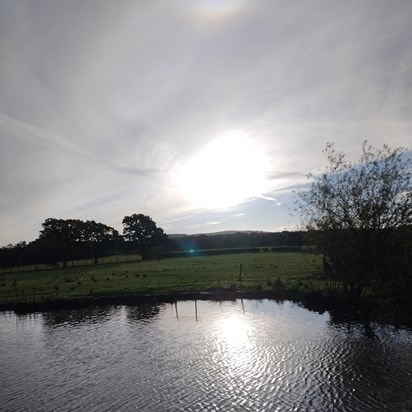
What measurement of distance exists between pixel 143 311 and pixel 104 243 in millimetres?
104081

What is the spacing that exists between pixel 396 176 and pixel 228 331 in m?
17.6

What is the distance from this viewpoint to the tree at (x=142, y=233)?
130 meters

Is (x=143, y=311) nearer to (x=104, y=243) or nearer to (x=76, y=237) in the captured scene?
(x=76, y=237)

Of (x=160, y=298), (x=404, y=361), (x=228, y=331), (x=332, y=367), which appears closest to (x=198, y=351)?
(x=228, y=331)

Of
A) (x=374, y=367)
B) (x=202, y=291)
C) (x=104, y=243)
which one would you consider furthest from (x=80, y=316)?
(x=104, y=243)

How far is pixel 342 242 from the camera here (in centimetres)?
3038

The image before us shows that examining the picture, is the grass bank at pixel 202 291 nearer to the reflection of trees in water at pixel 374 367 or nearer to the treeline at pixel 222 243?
the reflection of trees in water at pixel 374 367

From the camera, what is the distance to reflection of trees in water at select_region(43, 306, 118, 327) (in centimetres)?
3234

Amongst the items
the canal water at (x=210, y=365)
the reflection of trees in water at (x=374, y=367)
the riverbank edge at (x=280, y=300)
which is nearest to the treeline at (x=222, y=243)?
the riverbank edge at (x=280, y=300)

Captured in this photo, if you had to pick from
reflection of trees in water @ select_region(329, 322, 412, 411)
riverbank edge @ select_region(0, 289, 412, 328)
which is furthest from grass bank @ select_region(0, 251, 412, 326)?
reflection of trees in water @ select_region(329, 322, 412, 411)

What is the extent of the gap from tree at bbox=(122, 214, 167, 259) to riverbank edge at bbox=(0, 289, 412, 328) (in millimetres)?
85929

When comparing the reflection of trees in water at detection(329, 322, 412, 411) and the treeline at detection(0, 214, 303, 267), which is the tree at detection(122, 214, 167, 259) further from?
the reflection of trees in water at detection(329, 322, 412, 411)

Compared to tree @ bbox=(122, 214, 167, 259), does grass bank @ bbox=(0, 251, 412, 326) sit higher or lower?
lower

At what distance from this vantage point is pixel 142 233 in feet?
429
